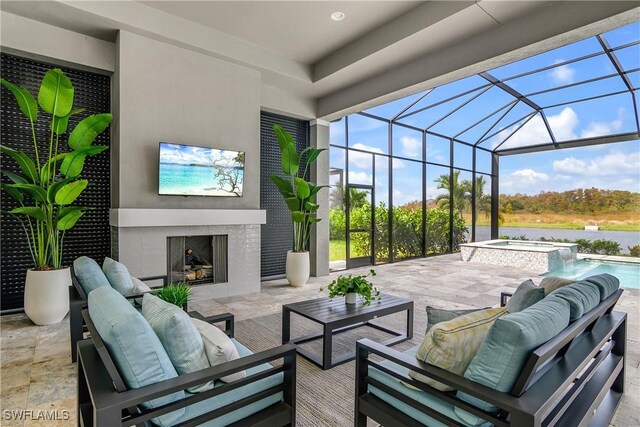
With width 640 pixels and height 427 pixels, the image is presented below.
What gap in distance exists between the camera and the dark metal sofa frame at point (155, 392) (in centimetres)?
127

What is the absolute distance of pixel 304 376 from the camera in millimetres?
2777

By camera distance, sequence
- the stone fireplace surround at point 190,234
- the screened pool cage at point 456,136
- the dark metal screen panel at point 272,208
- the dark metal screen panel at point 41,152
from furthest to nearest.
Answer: the screened pool cage at point 456,136, the dark metal screen panel at point 272,208, the stone fireplace surround at point 190,234, the dark metal screen panel at point 41,152

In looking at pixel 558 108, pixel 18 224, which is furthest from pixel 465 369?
pixel 558 108

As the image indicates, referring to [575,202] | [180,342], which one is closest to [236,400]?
[180,342]

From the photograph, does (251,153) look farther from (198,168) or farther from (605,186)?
(605,186)

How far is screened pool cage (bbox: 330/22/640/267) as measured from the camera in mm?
6797

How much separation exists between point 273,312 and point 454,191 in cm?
809

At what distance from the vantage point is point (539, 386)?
139 cm

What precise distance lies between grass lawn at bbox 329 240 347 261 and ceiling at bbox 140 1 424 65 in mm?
3972

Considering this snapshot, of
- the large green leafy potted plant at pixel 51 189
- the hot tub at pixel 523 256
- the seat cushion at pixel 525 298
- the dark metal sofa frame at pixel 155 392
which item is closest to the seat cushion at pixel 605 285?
the seat cushion at pixel 525 298

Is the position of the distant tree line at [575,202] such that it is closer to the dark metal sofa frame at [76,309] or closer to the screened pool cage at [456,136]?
the screened pool cage at [456,136]

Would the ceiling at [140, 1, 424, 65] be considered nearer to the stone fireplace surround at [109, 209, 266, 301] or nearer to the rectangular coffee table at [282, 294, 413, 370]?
the stone fireplace surround at [109, 209, 266, 301]

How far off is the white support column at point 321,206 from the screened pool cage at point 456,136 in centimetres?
43

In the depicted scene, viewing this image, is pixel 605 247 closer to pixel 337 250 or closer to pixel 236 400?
pixel 337 250
